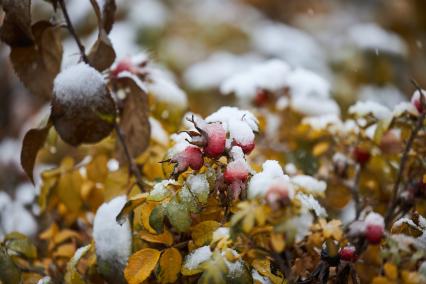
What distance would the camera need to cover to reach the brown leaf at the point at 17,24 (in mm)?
867

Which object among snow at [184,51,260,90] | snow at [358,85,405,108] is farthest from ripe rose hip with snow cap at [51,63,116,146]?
snow at [184,51,260,90]

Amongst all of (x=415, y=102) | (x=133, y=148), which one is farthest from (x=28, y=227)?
(x=415, y=102)

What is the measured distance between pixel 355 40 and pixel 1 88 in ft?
6.14

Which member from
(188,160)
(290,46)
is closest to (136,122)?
(188,160)

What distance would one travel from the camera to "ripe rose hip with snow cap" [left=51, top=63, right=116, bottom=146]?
0.86m

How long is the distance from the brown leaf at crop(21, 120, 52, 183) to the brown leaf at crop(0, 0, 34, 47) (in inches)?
5.7

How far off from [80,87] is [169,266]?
1.00ft

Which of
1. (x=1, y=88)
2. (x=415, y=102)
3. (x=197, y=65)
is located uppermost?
(x=415, y=102)

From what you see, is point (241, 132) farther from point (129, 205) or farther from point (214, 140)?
point (129, 205)

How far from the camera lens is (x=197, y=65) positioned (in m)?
2.83

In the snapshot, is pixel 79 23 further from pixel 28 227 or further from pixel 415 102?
pixel 415 102

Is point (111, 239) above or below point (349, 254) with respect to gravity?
below

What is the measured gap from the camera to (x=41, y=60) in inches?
38.2

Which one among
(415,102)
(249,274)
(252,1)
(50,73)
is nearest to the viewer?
(249,274)
